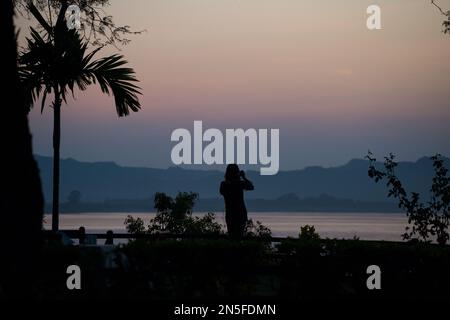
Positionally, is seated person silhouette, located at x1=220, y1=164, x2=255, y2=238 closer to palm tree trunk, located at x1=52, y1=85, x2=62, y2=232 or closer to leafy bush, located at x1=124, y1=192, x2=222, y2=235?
palm tree trunk, located at x1=52, y1=85, x2=62, y2=232

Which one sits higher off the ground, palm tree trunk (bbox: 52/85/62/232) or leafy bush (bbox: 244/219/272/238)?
palm tree trunk (bbox: 52/85/62/232)

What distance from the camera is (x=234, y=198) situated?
17250 millimetres

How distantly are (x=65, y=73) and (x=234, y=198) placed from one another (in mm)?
5041

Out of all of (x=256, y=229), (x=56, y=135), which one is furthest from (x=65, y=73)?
(x=256, y=229)

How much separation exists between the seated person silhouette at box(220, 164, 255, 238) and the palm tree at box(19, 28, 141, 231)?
349 cm

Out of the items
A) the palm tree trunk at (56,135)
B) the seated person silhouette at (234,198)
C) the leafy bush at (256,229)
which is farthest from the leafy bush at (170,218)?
the seated person silhouette at (234,198)

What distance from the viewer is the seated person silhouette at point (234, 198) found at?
17.2m

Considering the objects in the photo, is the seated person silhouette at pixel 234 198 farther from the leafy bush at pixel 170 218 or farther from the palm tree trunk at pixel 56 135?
the leafy bush at pixel 170 218

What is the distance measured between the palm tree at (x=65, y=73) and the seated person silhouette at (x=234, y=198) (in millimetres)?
3486

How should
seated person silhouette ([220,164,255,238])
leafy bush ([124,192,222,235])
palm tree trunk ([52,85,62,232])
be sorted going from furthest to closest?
leafy bush ([124,192,222,235]), palm tree trunk ([52,85,62,232]), seated person silhouette ([220,164,255,238])

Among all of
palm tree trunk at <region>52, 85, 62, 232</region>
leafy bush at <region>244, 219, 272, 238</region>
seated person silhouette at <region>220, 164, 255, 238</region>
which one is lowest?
leafy bush at <region>244, 219, 272, 238</region>

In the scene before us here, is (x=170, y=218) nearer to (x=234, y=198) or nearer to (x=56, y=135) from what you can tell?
(x=56, y=135)

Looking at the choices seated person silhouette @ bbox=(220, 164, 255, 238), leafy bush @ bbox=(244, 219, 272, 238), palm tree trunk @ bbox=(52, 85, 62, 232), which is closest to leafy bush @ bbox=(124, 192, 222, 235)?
leafy bush @ bbox=(244, 219, 272, 238)

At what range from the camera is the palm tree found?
18.9m
